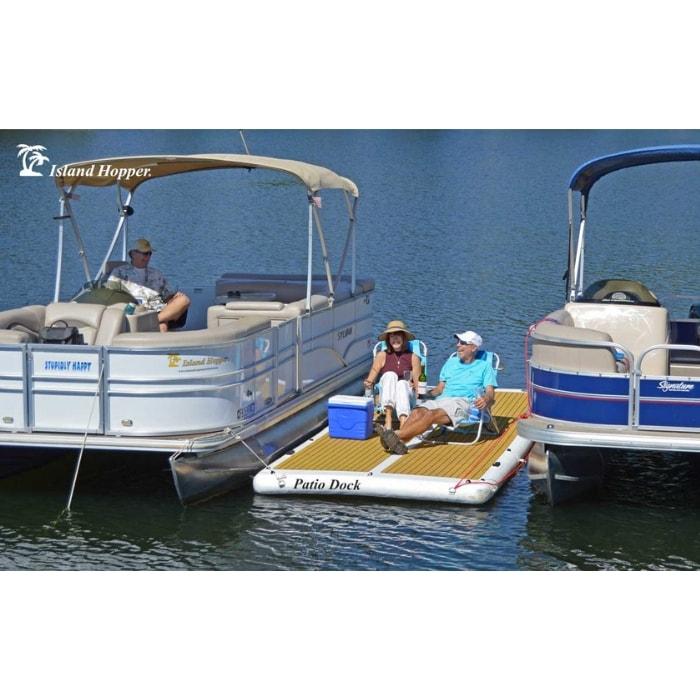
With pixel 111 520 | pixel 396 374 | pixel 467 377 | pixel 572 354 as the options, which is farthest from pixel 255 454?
pixel 572 354

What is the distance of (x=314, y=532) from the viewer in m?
10.7

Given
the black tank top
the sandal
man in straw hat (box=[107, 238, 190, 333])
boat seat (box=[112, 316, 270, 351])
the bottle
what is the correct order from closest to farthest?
boat seat (box=[112, 316, 270, 351])
the sandal
the black tank top
man in straw hat (box=[107, 238, 190, 333])
the bottle

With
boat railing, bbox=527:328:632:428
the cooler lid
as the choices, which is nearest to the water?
boat railing, bbox=527:328:632:428

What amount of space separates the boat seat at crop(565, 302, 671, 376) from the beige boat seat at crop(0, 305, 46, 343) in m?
4.24

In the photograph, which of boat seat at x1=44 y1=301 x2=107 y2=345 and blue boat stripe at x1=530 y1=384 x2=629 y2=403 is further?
boat seat at x1=44 y1=301 x2=107 y2=345

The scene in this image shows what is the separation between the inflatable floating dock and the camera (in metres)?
11.1

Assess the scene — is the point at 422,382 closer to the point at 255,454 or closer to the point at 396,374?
the point at 396,374

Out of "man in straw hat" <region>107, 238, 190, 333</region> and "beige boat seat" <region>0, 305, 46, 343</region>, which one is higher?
"man in straw hat" <region>107, 238, 190, 333</region>

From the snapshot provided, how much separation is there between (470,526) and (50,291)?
38.3 feet

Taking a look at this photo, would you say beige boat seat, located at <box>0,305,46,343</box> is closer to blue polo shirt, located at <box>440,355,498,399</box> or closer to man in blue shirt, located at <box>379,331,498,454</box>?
man in blue shirt, located at <box>379,331,498,454</box>

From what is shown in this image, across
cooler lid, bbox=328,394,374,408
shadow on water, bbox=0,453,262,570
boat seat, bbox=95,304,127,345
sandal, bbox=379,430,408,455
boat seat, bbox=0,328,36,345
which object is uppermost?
boat seat, bbox=95,304,127,345

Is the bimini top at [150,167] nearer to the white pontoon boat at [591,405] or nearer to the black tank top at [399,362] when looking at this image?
the black tank top at [399,362]

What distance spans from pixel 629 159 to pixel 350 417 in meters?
3.22

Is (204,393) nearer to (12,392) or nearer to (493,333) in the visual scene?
(12,392)
